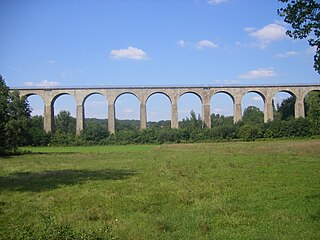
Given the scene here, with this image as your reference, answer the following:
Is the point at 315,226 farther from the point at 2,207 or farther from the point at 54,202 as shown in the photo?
the point at 2,207

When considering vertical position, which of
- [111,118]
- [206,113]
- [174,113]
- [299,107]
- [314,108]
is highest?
[299,107]

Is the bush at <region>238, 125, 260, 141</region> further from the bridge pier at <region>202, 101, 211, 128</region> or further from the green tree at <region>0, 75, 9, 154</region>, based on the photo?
the green tree at <region>0, 75, 9, 154</region>

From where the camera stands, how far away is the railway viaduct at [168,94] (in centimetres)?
5562

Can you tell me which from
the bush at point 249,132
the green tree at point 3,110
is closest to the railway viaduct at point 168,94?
the bush at point 249,132

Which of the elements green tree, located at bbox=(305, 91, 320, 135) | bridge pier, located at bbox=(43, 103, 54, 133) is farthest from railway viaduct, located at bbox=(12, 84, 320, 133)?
green tree, located at bbox=(305, 91, 320, 135)

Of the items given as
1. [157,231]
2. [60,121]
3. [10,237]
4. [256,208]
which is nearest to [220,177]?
[256,208]

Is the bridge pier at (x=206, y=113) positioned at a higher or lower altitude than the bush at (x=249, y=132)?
higher

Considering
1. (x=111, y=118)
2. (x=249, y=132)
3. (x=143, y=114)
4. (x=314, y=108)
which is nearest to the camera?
(x=314, y=108)

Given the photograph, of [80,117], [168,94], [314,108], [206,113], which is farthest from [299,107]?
[314,108]

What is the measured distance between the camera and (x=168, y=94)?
5700cm

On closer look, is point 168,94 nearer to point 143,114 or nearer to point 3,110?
point 143,114

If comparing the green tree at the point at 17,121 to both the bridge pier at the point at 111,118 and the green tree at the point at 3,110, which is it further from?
→ the bridge pier at the point at 111,118

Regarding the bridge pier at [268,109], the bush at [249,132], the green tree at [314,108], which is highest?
the bridge pier at [268,109]

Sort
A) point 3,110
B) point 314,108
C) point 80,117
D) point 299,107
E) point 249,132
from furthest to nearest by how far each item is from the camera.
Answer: point 299,107, point 80,117, point 249,132, point 3,110, point 314,108
